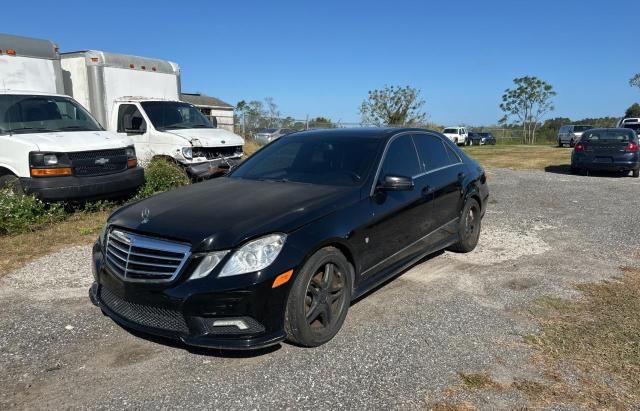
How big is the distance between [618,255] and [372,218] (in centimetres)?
381

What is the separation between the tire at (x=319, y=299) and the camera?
3338 millimetres

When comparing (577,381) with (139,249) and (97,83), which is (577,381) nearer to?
(139,249)

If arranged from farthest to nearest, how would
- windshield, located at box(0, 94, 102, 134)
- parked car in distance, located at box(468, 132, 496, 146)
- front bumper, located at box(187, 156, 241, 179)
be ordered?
1. parked car in distance, located at box(468, 132, 496, 146)
2. front bumper, located at box(187, 156, 241, 179)
3. windshield, located at box(0, 94, 102, 134)

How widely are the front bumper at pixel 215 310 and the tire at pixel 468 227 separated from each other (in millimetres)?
3151

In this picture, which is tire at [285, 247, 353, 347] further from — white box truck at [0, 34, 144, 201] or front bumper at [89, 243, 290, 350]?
white box truck at [0, 34, 144, 201]

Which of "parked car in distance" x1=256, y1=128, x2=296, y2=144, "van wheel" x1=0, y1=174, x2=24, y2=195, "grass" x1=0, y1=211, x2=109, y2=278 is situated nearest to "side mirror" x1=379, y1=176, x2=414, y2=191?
"grass" x1=0, y1=211, x2=109, y2=278

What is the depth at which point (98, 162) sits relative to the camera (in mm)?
7816

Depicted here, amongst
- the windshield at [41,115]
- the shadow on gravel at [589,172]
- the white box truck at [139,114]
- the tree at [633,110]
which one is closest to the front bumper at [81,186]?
the windshield at [41,115]

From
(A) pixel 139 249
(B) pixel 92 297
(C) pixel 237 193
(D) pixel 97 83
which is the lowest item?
(B) pixel 92 297

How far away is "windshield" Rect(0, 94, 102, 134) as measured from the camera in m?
7.77

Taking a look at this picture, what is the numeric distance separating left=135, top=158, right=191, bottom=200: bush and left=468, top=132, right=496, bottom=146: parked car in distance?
137ft

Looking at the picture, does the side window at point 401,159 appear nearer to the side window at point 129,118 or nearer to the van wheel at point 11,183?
the van wheel at point 11,183

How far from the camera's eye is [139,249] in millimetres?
3383

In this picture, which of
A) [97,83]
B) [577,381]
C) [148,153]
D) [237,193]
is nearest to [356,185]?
[237,193]
